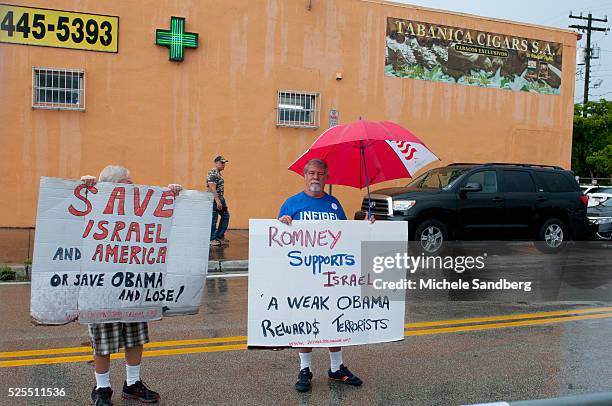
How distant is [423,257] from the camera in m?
11.8

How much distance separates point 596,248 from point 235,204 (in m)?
9.10

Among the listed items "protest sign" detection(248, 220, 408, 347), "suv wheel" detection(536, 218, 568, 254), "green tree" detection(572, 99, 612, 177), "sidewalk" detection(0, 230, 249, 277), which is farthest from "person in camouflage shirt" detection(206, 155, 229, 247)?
"green tree" detection(572, 99, 612, 177)

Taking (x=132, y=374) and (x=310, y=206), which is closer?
(x=132, y=374)

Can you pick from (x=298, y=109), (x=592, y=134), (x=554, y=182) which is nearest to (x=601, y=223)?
(x=554, y=182)

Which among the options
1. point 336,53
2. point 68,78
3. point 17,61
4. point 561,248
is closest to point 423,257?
point 561,248

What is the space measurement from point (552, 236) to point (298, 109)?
7115mm

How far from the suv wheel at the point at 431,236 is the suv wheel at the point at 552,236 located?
Answer: 254cm

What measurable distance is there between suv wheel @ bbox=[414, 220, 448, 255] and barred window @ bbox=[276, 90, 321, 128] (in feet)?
18.4

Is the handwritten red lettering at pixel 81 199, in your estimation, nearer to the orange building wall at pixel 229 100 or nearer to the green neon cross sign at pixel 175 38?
the orange building wall at pixel 229 100

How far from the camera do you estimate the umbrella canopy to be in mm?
4727

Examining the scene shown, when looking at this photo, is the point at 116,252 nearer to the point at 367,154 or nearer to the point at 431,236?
the point at 367,154

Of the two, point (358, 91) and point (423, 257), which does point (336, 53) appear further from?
point (423, 257)

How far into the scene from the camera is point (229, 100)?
15.5 m

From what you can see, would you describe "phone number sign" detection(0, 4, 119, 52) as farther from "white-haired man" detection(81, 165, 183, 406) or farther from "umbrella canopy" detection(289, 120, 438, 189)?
"white-haired man" detection(81, 165, 183, 406)
